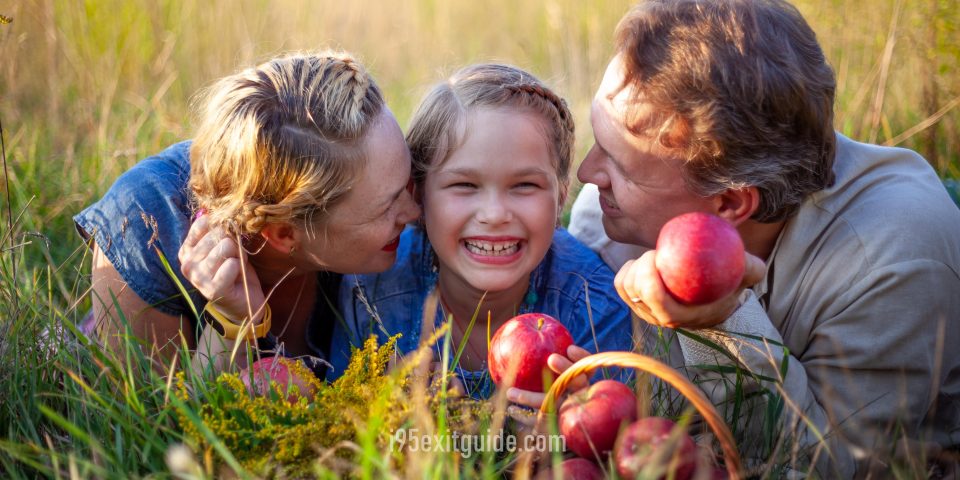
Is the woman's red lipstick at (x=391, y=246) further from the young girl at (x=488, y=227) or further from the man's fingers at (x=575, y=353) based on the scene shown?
the man's fingers at (x=575, y=353)

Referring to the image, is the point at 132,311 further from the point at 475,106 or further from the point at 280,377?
the point at 475,106

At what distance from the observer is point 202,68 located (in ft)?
19.8

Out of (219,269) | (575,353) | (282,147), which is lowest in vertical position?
(575,353)

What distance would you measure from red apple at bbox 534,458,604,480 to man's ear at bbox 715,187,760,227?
1101mm

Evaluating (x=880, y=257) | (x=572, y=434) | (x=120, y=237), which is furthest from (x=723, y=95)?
(x=120, y=237)

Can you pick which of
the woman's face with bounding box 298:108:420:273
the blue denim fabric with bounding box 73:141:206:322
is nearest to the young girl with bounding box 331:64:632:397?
the woman's face with bounding box 298:108:420:273

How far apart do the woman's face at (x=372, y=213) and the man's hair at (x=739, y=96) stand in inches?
30.9

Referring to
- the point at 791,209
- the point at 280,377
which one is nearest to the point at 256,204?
the point at 280,377

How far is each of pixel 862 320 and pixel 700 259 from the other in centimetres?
82

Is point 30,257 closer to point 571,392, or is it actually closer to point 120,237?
point 120,237

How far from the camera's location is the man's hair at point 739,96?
253 centimetres

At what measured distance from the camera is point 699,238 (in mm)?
1901

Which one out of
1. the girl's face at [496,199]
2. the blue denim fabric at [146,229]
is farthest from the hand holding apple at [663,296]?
the blue denim fabric at [146,229]

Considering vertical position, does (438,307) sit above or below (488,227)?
below
